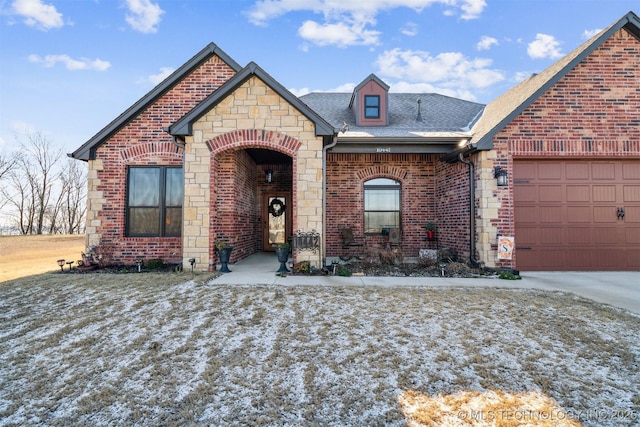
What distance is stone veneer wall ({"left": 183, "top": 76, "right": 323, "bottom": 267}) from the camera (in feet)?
22.4

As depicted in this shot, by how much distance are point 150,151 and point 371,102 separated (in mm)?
6754

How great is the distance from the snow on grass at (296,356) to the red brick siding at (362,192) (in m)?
4.62

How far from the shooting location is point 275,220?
11.2 meters

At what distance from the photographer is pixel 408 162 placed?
31.4 feet

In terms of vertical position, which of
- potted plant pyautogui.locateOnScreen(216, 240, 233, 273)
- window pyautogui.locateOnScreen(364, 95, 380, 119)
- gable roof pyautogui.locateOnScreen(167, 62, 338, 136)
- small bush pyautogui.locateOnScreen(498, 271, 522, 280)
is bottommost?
small bush pyautogui.locateOnScreen(498, 271, 522, 280)

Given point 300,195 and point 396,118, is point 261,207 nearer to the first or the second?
point 300,195

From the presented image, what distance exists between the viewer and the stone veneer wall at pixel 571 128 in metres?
7.07

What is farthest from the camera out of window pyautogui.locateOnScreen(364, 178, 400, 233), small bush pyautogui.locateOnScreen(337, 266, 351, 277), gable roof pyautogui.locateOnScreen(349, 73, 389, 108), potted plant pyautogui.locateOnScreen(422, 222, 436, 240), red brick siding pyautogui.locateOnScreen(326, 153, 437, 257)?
gable roof pyautogui.locateOnScreen(349, 73, 389, 108)

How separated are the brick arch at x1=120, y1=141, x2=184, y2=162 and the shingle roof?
173 inches

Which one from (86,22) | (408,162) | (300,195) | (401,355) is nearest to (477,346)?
(401,355)

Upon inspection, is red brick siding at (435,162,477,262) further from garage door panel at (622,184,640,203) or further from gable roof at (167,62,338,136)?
gable roof at (167,62,338,136)

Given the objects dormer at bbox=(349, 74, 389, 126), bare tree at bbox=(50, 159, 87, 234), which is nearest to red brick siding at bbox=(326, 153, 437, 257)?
dormer at bbox=(349, 74, 389, 126)

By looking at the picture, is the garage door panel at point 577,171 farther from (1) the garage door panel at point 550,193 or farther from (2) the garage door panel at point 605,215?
(2) the garage door panel at point 605,215

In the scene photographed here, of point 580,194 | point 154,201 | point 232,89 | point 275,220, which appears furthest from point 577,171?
point 154,201
